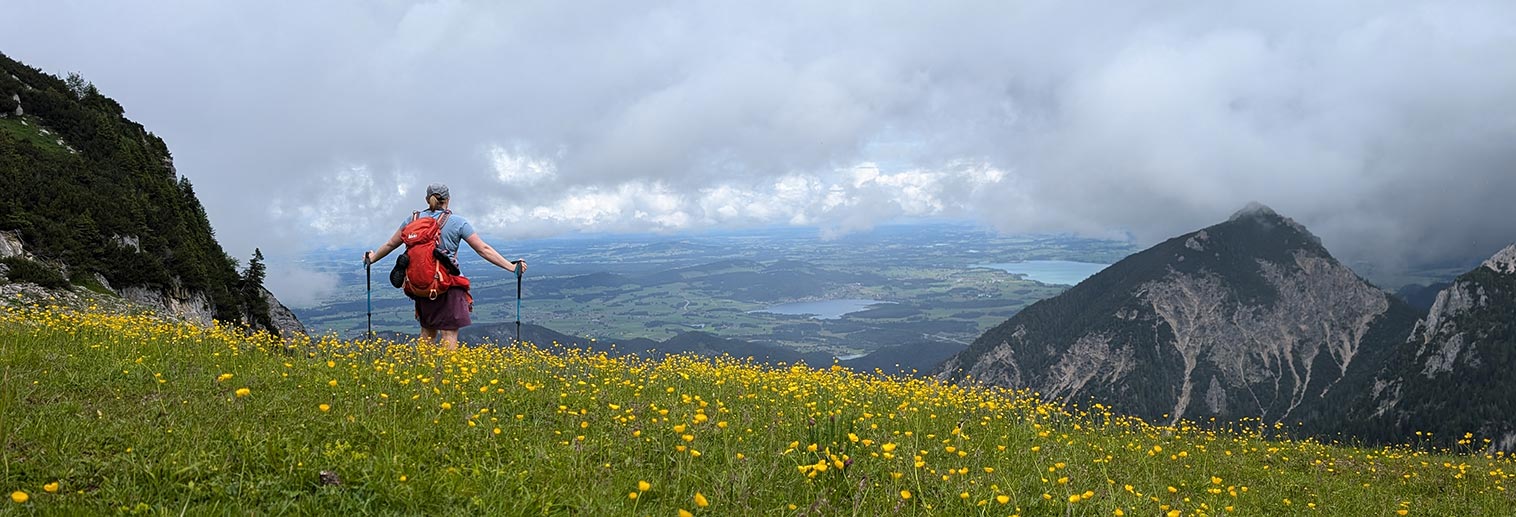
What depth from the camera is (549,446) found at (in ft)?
18.0

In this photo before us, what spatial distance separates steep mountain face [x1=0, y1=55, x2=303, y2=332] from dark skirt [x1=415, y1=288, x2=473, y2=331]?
1725 cm

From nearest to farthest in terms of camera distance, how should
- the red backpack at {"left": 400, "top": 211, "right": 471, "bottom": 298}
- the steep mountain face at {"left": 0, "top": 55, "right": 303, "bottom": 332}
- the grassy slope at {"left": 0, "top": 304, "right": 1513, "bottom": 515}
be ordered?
the grassy slope at {"left": 0, "top": 304, "right": 1513, "bottom": 515}, the red backpack at {"left": 400, "top": 211, "right": 471, "bottom": 298}, the steep mountain face at {"left": 0, "top": 55, "right": 303, "bottom": 332}

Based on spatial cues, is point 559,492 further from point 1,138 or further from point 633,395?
point 1,138

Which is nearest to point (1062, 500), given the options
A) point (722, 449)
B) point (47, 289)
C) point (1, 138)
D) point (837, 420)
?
point (837, 420)

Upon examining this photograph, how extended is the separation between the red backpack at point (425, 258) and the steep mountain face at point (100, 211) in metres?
17.5

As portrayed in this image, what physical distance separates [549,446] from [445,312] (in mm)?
6673

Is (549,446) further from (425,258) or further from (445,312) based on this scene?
(445,312)

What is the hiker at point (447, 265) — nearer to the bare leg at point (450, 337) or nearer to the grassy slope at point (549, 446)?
the bare leg at point (450, 337)

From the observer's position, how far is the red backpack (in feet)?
35.5

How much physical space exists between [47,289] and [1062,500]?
25885 millimetres

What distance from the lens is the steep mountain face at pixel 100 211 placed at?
2656 centimetres

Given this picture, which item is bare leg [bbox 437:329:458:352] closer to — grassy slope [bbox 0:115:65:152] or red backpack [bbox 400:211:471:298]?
red backpack [bbox 400:211:471:298]

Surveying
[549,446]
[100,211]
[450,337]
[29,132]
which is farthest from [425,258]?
[29,132]

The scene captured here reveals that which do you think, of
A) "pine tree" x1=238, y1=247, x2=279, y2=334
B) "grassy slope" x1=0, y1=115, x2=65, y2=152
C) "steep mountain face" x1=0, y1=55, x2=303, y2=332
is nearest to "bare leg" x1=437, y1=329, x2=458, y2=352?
"steep mountain face" x1=0, y1=55, x2=303, y2=332
